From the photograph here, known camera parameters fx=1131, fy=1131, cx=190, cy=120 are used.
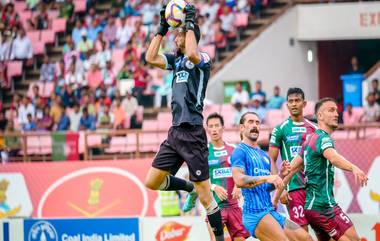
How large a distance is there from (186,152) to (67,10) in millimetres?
19758

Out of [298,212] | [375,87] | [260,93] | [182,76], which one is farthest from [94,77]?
[182,76]

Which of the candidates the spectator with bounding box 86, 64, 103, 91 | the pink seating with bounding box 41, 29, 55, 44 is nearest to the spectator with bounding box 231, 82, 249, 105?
the spectator with bounding box 86, 64, 103, 91

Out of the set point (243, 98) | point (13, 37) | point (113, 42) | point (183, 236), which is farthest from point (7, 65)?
point (183, 236)

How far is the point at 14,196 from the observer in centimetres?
2302

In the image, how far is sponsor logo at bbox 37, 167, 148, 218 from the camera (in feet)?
73.0

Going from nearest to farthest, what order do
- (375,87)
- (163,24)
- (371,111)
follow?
(163,24)
(371,111)
(375,87)

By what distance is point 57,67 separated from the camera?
29891 millimetres

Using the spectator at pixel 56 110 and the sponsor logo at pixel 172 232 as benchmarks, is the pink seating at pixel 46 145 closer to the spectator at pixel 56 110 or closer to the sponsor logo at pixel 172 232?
the spectator at pixel 56 110

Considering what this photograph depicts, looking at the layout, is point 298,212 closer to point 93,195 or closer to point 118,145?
point 93,195

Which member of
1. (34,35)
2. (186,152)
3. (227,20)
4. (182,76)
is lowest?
(186,152)

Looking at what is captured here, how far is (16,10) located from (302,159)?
68.7 feet

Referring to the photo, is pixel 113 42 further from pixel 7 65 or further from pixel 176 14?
pixel 176 14

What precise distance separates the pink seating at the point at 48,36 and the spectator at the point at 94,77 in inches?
111

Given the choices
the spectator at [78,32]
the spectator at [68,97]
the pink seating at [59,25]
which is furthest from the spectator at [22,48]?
the spectator at [68,97]
